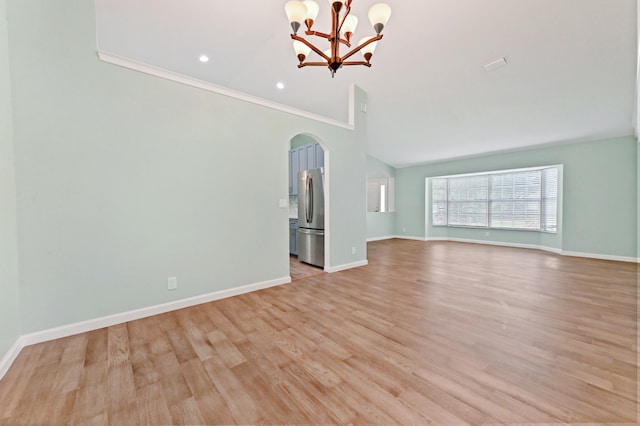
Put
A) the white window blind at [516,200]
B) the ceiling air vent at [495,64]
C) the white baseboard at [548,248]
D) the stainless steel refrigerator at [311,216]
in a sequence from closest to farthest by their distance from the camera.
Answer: the ceiling air vent at [495,64]
the stainless steel refrigerator at [311,216]
the white baseboard at [548,248]
the white window blind at [516,200]

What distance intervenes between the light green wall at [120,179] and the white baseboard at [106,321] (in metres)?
0.05

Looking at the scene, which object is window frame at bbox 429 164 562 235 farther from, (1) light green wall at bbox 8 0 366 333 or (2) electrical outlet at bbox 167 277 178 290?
(2) electrical outlet at bbox 167 277 178 290

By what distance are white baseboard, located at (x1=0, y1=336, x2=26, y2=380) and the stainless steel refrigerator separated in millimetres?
3400

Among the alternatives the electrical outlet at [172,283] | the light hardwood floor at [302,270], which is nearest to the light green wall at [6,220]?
the electrical outlet at [172,283]

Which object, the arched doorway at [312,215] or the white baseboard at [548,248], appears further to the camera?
the white baseboard at [548,248]

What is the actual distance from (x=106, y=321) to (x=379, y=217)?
7.48 m

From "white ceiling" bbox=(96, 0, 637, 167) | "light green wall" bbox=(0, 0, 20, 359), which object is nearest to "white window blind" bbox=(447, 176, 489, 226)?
"white ceiling" bbox=(96, 0, 637, 167)

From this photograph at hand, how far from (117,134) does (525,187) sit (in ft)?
27.5

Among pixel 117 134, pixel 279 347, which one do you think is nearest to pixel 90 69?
pixel 117 134

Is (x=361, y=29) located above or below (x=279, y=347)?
above

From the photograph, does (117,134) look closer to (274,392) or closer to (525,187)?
(274,392)

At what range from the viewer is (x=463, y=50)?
3643 millimetres

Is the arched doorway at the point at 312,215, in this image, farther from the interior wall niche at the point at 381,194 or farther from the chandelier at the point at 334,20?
the interior wall niche at the point at 381,194

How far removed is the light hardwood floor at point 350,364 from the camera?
134 cm
